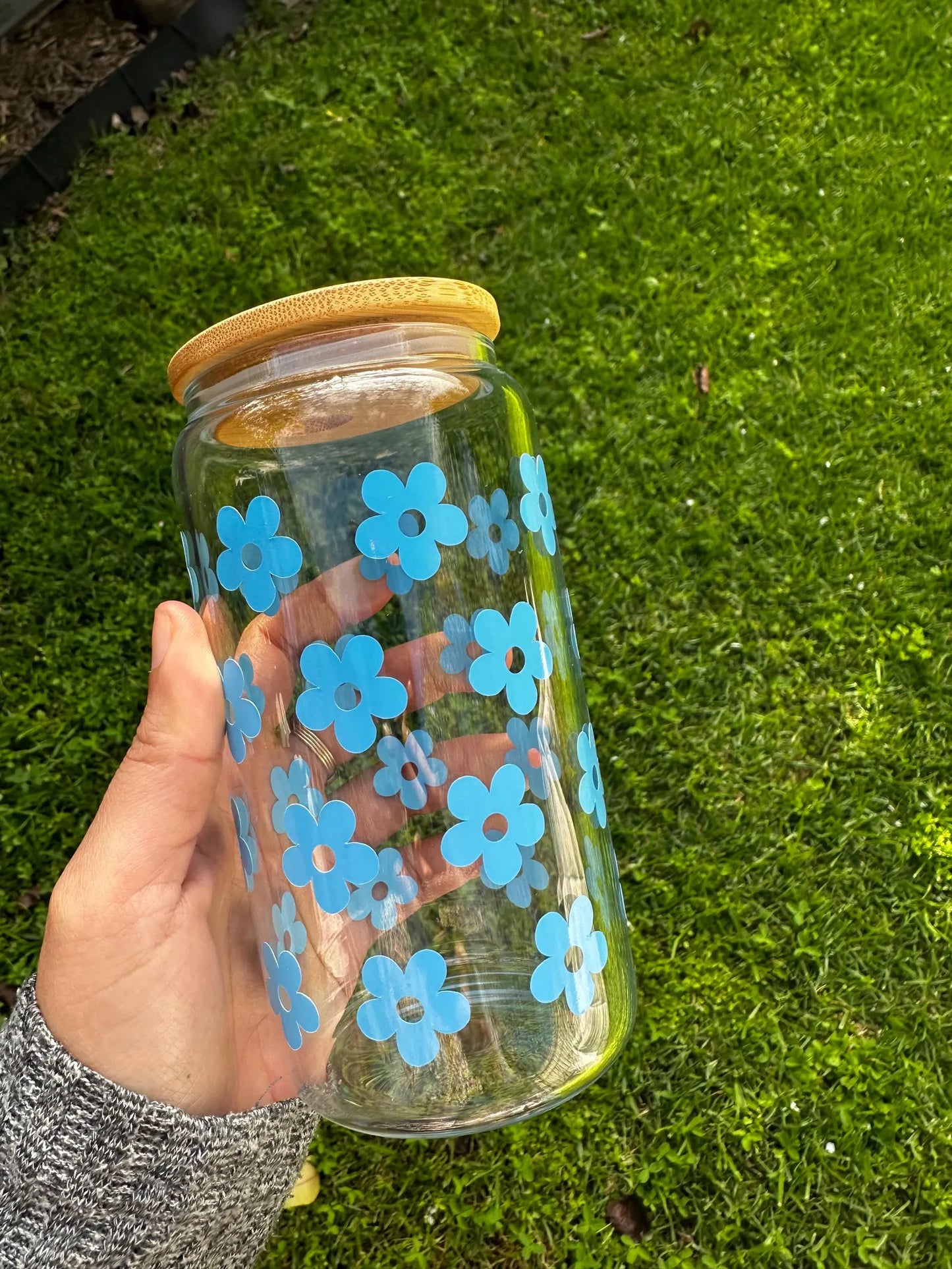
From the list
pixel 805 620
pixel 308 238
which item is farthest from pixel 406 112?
pixel 805 620

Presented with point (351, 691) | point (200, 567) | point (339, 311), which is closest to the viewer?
point (339, 311)

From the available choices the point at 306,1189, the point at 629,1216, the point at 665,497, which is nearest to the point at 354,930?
the point at 306,1189

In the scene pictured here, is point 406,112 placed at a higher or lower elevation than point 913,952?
higher

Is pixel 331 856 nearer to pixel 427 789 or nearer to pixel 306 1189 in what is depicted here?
pixel 427 789

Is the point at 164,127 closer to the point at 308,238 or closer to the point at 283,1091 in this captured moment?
the point at 308,238

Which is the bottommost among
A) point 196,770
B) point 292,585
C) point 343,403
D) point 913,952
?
point 913,952

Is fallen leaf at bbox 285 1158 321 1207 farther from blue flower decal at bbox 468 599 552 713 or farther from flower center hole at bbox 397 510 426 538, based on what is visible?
flower center hole at bbox 397 510 426 538
